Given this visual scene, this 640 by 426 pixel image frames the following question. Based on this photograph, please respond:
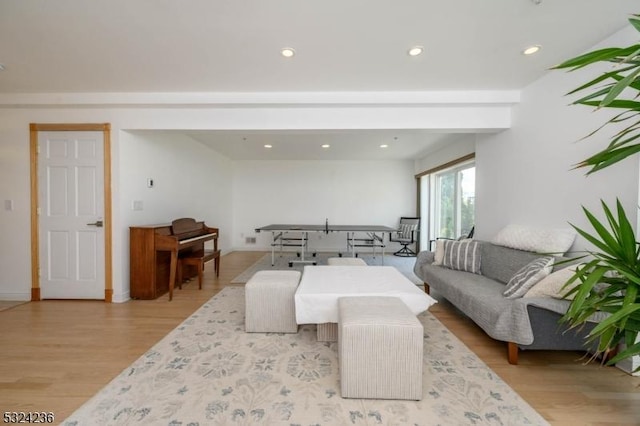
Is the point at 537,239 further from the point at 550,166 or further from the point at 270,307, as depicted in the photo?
the point at 270,307

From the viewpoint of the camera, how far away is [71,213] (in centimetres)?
326

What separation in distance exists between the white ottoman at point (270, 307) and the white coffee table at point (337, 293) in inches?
9.0

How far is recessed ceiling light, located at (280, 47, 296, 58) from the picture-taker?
2184mm

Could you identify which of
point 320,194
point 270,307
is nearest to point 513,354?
point 270,307

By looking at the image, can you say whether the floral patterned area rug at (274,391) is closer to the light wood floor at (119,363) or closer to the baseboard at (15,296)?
the light wood floor at (119,363)

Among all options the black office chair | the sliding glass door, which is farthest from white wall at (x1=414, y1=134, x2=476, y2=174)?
the black office chair

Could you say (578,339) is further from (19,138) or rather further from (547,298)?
(19,138)

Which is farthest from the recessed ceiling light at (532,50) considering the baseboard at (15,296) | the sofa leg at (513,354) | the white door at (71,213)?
the baseboard at (15,296)

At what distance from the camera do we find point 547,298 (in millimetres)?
1928

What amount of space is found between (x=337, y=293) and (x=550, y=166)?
254cm

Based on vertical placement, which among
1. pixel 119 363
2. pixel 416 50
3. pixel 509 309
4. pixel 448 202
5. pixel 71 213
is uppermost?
pixel 416 50

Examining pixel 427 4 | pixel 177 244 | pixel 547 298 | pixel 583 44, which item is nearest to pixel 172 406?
pixel 177 244

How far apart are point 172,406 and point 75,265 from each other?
9.39 ft

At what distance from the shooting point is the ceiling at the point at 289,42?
1752 mm
